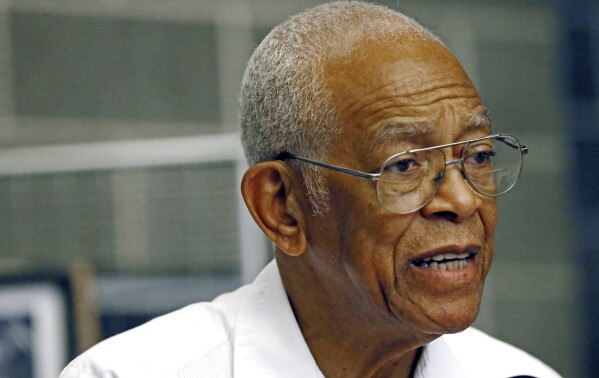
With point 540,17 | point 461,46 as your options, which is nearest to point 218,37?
point 461,46

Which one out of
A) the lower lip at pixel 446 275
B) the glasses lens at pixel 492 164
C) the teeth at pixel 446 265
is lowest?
the lower lip at pixel 446 275

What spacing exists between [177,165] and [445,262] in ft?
5.78

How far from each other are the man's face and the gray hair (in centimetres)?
3

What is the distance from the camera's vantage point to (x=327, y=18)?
2.55m

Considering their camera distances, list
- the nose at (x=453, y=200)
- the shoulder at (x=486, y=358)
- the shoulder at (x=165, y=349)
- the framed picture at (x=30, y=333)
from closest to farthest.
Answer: the nose at (x=453, y=200), the shoulder at (x=165, y=349), the shoulder at (x=486, y=358), the framed picture at (x=30, y=333)

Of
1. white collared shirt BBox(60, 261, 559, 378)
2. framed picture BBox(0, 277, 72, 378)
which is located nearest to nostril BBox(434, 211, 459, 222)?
white collared shirt BBox(60, 261, 559, 378)

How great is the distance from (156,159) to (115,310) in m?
0.53

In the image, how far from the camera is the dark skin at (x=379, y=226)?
232cm

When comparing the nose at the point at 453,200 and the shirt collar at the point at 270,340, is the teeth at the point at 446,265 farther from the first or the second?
the shirt collar at the point at 270,340

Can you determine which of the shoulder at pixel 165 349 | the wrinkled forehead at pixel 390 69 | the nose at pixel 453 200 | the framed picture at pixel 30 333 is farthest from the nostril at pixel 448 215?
the framed picture at pixel 30 333

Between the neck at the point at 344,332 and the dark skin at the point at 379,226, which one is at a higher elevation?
the dark skin at the point at 379,226

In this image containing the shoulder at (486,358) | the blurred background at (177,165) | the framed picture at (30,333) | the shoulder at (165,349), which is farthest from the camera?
the blurred background at (177,165)

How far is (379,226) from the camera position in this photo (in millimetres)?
2355

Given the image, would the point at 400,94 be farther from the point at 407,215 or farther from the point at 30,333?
the point at 30,333
